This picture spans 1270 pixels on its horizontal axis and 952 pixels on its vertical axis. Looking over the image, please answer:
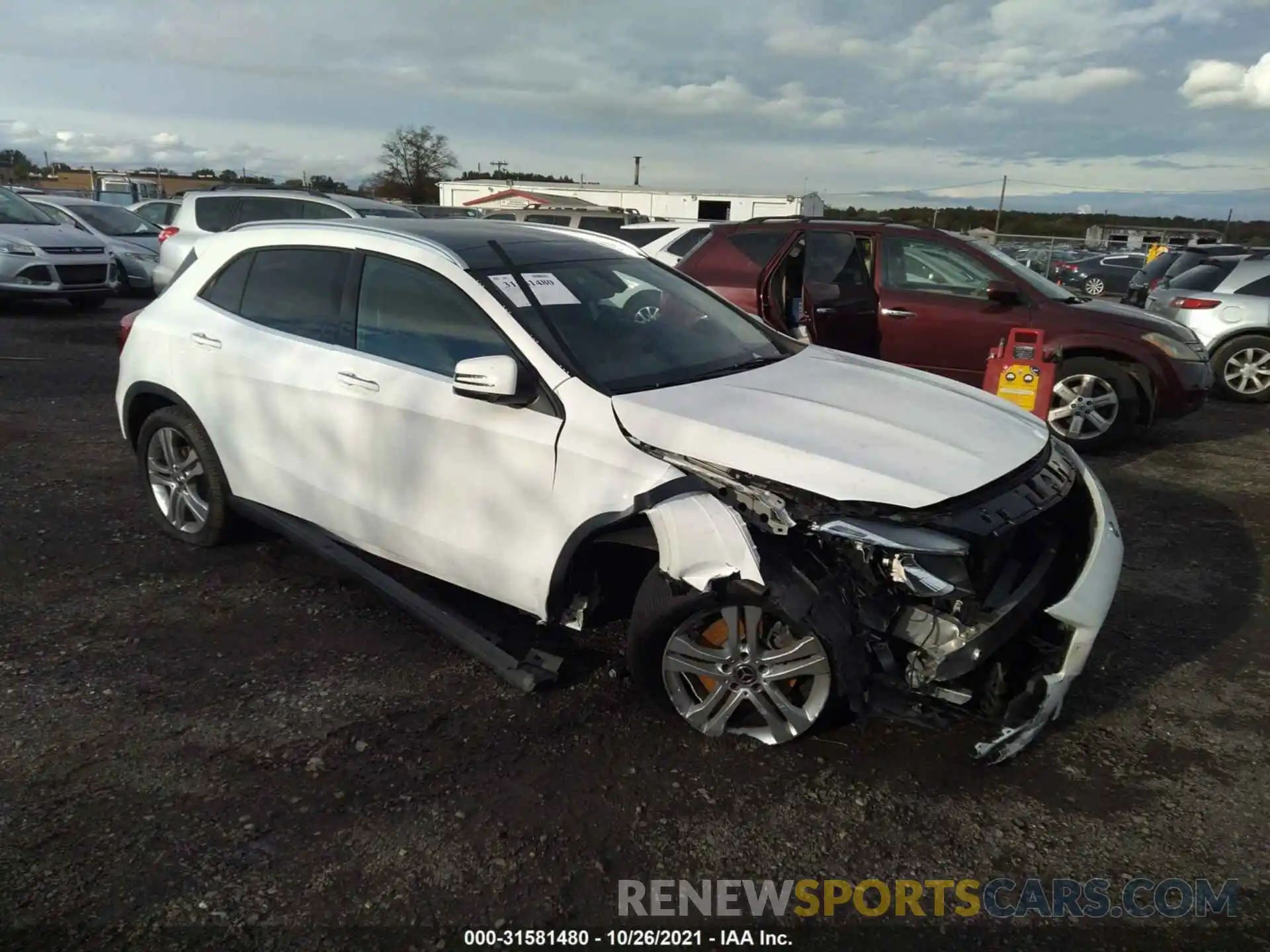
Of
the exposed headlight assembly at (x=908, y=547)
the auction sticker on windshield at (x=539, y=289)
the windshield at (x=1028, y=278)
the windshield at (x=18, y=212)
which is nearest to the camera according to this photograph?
the exposed headlight assembly at (x=908, y=547)

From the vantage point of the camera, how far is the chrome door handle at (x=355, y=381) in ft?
11.7

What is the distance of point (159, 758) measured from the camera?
2.92 m

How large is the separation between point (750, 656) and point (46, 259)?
12.7 metres

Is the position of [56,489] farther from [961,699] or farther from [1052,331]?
[1052,331]

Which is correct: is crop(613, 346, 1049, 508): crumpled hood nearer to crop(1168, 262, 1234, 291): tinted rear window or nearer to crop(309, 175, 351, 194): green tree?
crop(1168, 262, 1234, 291): tinted rear window

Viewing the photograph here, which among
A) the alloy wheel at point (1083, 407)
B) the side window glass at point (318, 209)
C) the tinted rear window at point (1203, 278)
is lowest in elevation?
the alloy wheel at point (1083, 407)

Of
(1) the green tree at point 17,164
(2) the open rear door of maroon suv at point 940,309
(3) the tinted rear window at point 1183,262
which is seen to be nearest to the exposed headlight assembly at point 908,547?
(2) the open rear door of maroon suv at point 940,309

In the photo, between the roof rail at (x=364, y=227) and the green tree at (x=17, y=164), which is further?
the green tree at (x=17, y=164)

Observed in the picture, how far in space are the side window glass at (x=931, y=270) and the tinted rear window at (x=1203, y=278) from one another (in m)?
4.36

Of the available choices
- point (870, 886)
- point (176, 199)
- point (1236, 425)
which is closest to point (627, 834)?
point (870, 886)

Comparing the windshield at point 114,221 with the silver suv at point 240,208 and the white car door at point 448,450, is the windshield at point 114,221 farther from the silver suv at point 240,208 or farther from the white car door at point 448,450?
the white car door at point 448,450

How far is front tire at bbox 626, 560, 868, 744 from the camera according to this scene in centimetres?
276

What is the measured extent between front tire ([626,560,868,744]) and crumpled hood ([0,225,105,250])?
12.5 meters

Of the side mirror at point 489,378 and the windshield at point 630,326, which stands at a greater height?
the windshield at point 630,326
